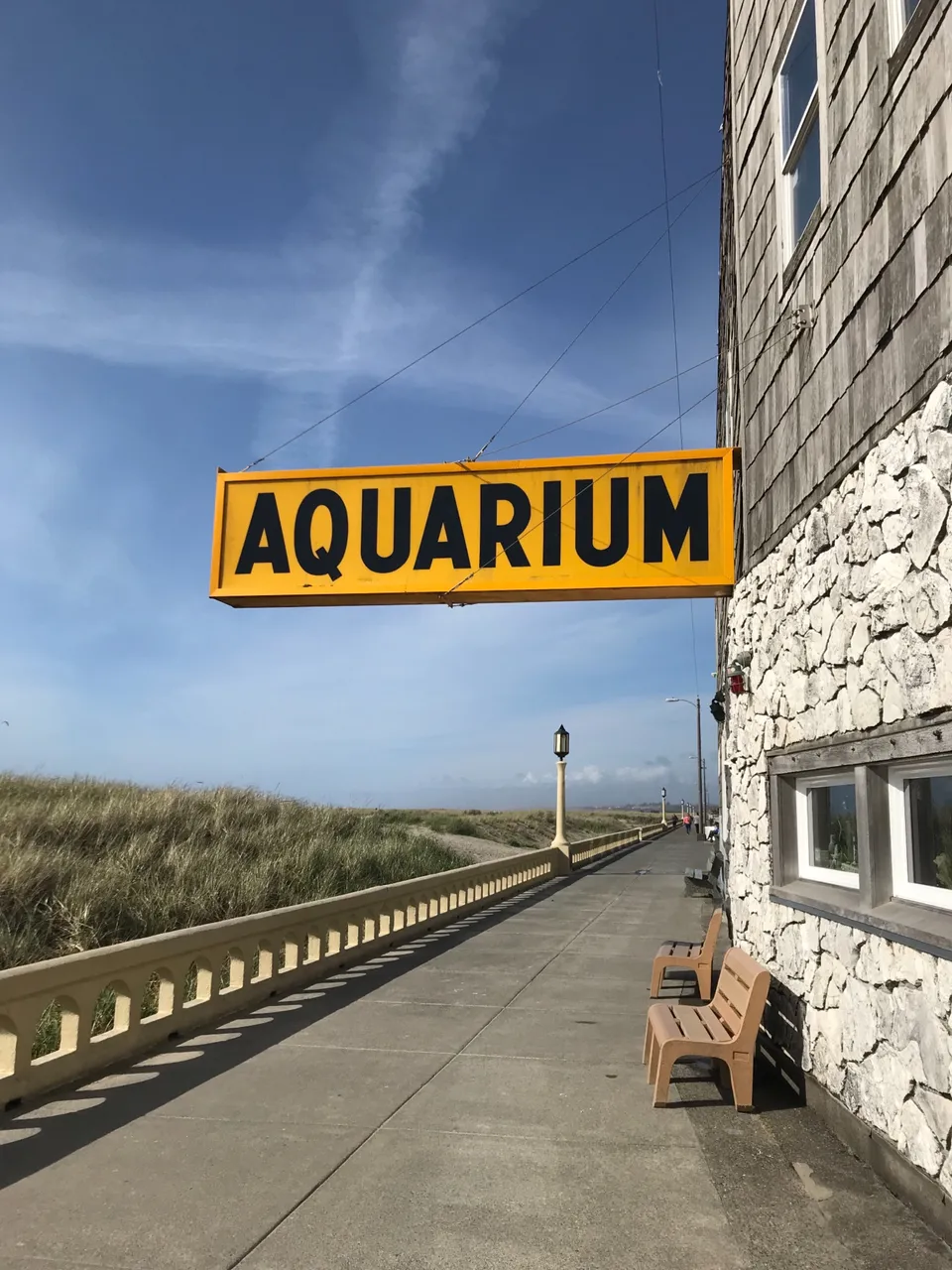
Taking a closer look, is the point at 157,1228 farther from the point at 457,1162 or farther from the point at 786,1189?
the point at 786,1189

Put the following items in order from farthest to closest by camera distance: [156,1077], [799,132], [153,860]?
[153,860] → [799,132] → [156,1077]

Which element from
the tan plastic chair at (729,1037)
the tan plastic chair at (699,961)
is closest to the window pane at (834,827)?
the tan plastic chair at (729,1037)

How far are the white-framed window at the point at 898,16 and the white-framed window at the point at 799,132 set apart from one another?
1438mm

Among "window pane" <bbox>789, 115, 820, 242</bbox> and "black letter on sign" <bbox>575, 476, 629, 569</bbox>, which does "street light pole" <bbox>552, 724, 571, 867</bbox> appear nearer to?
"black letter on sign" <bbox>575, 476, 629, 569</bbox>

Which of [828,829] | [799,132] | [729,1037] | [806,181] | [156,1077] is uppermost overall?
[799,132]

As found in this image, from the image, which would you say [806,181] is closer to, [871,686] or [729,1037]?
[871,686]

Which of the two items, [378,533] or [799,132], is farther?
[378,533]

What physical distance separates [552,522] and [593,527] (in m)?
0.36

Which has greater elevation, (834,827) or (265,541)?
(265,541)

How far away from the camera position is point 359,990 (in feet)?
29.5

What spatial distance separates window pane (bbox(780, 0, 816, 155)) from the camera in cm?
632

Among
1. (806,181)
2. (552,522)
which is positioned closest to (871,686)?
(806,181)

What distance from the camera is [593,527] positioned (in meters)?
8.51

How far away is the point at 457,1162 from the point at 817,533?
3858 mm
